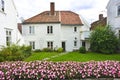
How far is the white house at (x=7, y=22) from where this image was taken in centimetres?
2228

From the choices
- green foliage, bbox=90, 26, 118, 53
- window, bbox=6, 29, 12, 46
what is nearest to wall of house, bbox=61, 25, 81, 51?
green foliage, bbox=90, 26, 118, 53

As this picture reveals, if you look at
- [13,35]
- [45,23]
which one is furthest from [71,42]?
[13,35]

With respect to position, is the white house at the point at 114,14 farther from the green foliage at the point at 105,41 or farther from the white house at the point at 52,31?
the white house at the point at 52,31

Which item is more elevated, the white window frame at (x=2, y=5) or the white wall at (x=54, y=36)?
the white window frame at (x=2, y=5)

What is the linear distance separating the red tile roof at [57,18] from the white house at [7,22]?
1667 cm

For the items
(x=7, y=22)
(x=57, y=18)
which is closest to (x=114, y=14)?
(x=57, y=18)

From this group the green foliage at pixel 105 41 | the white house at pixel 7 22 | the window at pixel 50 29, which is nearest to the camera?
the white house at pixel 7 22

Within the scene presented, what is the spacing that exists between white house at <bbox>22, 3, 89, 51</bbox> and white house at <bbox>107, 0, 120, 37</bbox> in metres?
11.4

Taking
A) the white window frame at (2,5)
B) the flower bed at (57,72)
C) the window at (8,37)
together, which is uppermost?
the white window frame at (2,5)

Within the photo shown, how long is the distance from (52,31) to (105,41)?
13.0m

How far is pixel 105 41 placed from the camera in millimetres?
33594

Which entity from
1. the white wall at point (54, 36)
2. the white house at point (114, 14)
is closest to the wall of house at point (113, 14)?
the white house at point (114, 14)

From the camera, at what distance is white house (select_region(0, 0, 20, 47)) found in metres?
22.3

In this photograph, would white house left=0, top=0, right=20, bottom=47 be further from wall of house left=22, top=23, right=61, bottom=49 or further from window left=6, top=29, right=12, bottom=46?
wall of house left=22, top=23, right=61, bottom=49
